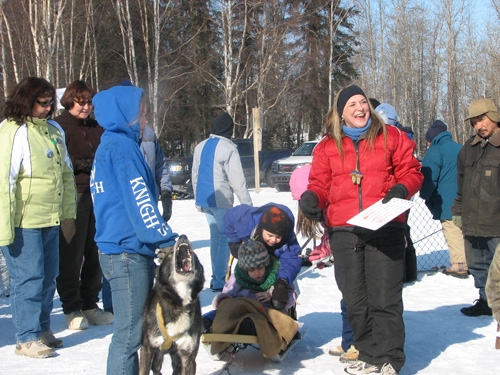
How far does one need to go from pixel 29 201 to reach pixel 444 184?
4685mm

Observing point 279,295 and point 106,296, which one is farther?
point 106,296

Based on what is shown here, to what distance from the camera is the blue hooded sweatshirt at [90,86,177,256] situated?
8.98 feet

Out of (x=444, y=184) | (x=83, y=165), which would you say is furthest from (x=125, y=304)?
(x=444, y=184)

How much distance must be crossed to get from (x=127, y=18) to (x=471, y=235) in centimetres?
2163

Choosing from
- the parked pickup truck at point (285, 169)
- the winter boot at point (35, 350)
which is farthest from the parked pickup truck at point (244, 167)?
the winter boot at point (35, 350)

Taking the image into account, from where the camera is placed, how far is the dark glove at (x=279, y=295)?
13.3 feet

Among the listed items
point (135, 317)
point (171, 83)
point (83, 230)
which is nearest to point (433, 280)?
point (83, 230)

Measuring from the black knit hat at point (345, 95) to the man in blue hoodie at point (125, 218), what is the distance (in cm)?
150

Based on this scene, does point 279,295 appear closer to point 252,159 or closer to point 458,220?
point 458,220

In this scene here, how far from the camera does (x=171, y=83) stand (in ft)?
103

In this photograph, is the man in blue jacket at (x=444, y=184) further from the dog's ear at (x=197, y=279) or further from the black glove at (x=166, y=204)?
the dog's ear at (x=197, y=279)

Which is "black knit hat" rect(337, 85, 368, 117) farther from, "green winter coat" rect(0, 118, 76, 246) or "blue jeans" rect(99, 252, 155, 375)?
"green winter coat" rect(0, 118, 76, 246)

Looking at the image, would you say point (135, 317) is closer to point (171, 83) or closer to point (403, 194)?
point (403, 194)

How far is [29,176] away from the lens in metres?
4.16
